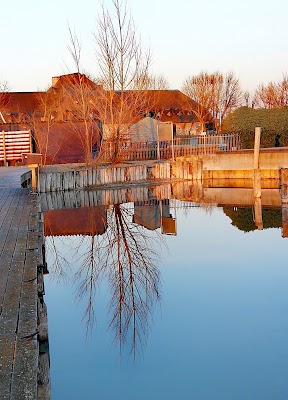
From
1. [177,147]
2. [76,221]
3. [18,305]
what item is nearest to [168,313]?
[18,305]

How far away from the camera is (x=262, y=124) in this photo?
3531 centimetres

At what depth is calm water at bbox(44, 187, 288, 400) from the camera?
7266mm

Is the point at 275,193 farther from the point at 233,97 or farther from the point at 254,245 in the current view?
the point at 233,97

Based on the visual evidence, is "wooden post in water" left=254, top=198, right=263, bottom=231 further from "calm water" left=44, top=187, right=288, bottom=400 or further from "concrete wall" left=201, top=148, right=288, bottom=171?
"concrete wall" left=201, top=148, right=288, bottom=171

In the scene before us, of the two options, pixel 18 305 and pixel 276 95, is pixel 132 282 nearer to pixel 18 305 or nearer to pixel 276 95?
pixel 18 305

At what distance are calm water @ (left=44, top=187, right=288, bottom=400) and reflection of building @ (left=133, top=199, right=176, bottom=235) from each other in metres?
0.85

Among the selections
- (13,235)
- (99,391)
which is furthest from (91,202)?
(99,391)

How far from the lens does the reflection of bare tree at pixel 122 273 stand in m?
9.53

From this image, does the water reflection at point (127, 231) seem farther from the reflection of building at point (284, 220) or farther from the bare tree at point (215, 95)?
the bare tree at point (215, 95)

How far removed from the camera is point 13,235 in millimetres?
11359

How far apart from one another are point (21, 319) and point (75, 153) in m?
27.5

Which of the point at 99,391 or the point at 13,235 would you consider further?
the point at 13,235

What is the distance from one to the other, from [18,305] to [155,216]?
14.9m

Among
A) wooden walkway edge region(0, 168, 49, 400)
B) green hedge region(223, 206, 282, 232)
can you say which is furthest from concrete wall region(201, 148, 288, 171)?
wooden walkway edge region(0, 168, 49, 400)
